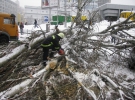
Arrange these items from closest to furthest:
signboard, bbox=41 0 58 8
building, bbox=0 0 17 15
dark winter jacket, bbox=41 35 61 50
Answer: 1. dark winter jacket, bbox=41 35 61 50
2. signboard, bbox=41 0 58 8
3. building, bbox=0 0 17 15

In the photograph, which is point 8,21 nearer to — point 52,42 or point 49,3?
point 52,42

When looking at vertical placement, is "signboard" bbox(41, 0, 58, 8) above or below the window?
above

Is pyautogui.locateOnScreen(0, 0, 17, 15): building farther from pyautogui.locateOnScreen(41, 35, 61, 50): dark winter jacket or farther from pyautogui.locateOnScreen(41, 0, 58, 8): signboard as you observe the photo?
pyautogui.locateOnScreen(41, 35, 61, 50): dark winter jacket

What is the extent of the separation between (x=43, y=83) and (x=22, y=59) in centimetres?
193

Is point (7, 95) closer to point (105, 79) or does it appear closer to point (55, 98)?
point (55, 98)

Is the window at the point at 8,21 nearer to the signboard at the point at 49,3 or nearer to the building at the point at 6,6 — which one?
A: the signboard at the point at 49,3

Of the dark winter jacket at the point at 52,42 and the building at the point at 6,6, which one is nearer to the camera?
the dark winter jacket at the point at 52,42

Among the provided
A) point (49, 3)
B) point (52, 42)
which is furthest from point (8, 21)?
point (49, 3)

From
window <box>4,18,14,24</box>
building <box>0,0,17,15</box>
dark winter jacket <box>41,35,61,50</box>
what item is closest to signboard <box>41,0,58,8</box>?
window <box>4,18,14,24</box>

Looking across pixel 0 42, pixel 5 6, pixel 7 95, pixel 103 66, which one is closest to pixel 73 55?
pixel 103 66

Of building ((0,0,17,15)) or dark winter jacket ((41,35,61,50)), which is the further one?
building ((0,0,17,15))

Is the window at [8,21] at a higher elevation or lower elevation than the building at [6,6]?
lower

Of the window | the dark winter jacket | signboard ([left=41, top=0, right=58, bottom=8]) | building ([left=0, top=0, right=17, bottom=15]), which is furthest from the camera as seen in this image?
building ([left=0, top=0, right=17, bottom=15])

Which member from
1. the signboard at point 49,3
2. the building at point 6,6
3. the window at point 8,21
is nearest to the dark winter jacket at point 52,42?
the window at point 8,21
